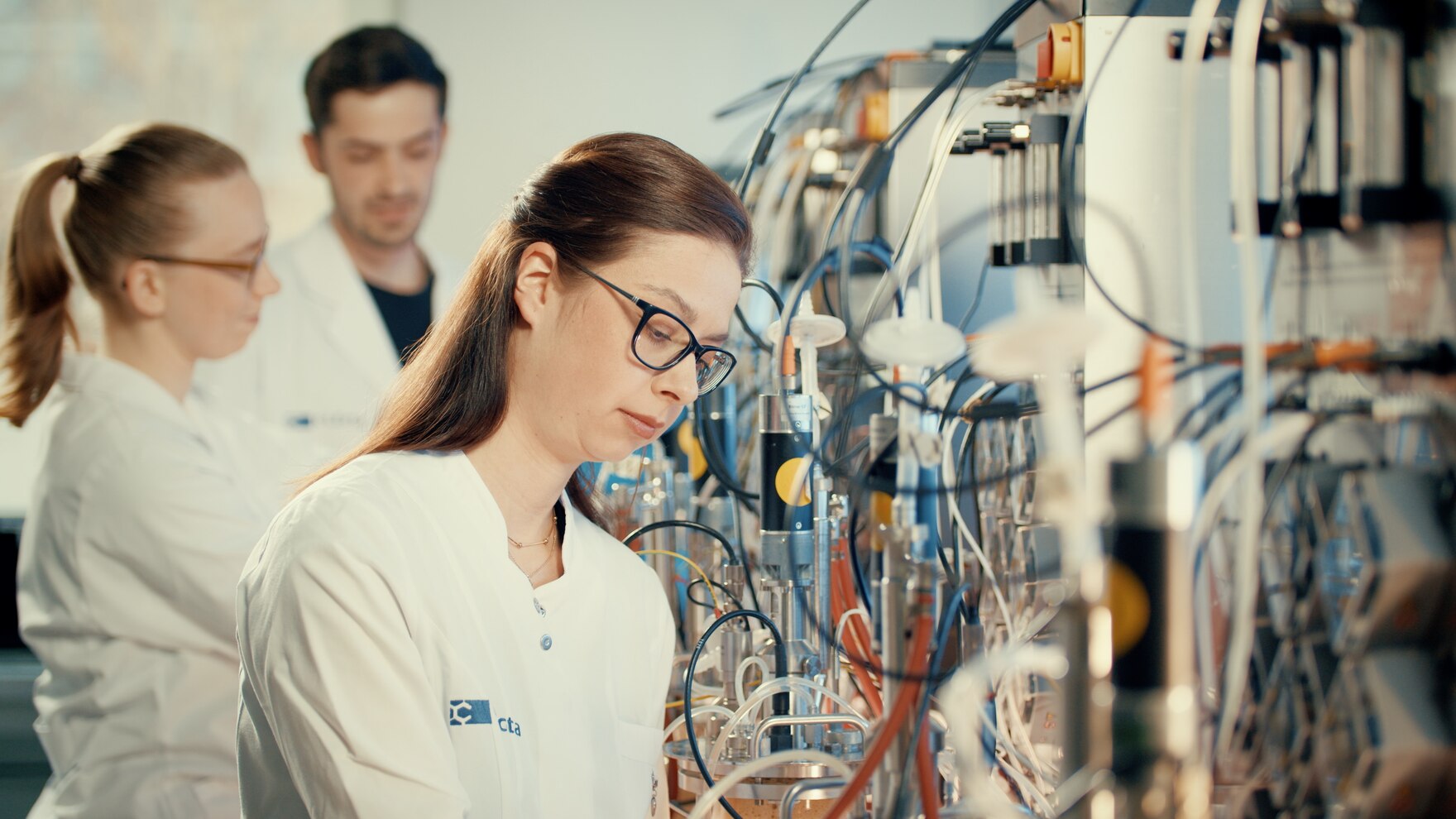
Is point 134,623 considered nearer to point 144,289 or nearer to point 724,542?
point 144,289

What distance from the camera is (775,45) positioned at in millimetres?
3438

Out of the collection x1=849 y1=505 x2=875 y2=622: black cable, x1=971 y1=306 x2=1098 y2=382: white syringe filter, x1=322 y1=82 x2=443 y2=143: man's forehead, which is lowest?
x1=849 y1=505 x2=875 y2=622: black cable

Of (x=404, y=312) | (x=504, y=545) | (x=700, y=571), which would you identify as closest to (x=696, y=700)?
(x=700, y=571)

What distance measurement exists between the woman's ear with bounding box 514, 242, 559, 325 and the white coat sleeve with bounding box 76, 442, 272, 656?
925mm

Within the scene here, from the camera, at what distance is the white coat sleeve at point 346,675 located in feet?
3.54

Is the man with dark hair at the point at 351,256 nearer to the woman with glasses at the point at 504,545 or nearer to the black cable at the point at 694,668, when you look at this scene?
the woman with glasses at the point at 504,545

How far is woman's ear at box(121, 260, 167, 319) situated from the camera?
2248mm

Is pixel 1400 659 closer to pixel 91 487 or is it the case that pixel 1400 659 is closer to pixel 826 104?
pixel 91 487

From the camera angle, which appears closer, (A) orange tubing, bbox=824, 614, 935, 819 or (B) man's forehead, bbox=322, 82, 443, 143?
(A) orange tubing, bbox=824, 614, 935, 819

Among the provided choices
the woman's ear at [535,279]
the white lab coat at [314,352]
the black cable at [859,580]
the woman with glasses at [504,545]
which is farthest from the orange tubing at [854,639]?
the white lab coat at [314,352]

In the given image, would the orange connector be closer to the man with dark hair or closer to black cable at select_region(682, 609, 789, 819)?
black cable at select_region(682, 609, 789, 819)

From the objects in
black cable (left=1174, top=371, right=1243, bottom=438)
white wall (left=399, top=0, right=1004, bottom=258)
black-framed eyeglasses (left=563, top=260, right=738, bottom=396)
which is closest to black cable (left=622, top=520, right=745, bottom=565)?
black-framed eyeglasses (left=563, top=260, right=738, bottom=396)

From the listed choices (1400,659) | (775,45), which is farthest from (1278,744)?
(775,45)

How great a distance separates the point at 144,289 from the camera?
89.6 inches
